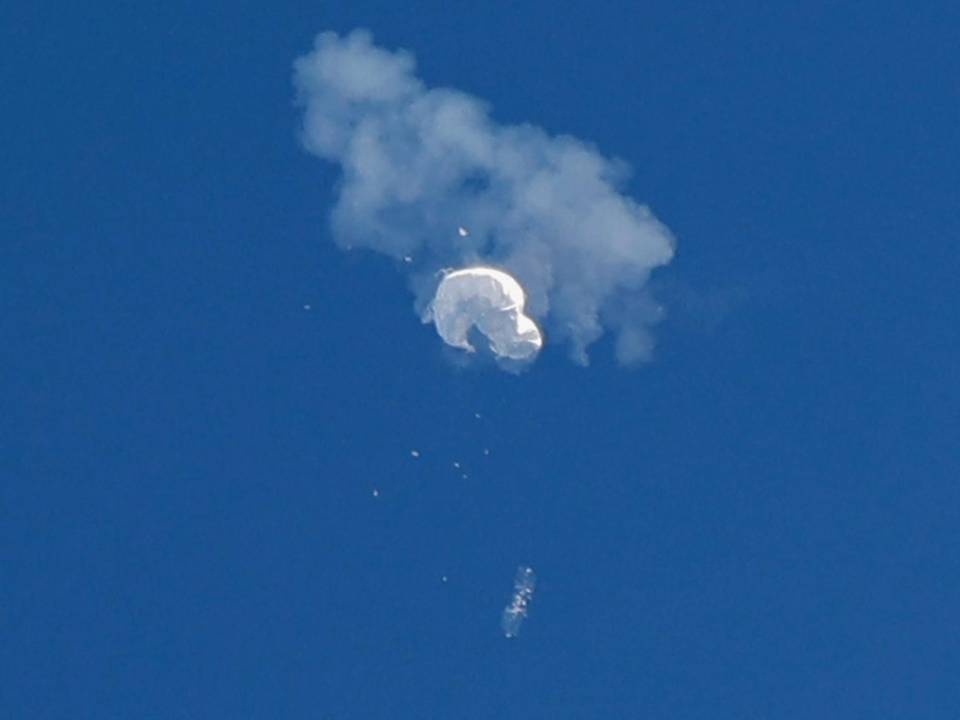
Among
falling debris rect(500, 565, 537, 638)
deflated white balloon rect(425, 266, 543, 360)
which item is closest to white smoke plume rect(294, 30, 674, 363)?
deflated white balloon rect(425, 266, 543, 360)

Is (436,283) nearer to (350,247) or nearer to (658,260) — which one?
(350,247)

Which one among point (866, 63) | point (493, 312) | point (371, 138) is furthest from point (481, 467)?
point (866, 63)

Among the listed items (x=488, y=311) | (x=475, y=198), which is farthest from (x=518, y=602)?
(x=475, y=198)

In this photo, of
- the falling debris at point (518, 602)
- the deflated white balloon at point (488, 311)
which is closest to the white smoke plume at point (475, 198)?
the deflated white balloon at point (488, 311)

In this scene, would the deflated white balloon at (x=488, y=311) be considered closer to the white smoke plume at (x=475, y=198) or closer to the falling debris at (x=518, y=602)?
the white smoke plume at (x=475, y=198)

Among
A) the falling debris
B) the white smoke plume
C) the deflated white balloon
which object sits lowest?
the falling debris

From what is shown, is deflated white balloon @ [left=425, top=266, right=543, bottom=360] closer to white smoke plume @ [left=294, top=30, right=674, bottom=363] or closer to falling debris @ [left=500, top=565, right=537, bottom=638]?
white smoke plume @ [left=294, top=30, right=674, bottom=363]
